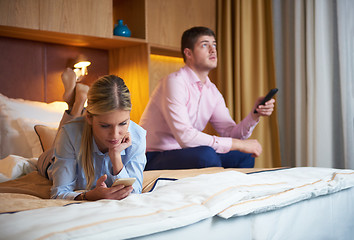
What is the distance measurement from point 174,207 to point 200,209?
0.20 feet

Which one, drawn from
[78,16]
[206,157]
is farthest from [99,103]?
[78,16]

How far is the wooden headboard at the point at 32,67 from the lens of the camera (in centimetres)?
285

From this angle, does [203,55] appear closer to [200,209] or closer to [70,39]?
[70,39]

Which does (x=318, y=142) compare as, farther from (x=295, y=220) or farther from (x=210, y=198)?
(x=210, y=198)

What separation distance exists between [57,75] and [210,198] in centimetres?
232

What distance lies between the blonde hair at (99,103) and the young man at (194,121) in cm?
83

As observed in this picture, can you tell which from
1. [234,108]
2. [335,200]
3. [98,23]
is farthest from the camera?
[234,108]

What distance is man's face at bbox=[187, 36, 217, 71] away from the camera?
2678mm

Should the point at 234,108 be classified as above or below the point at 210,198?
above

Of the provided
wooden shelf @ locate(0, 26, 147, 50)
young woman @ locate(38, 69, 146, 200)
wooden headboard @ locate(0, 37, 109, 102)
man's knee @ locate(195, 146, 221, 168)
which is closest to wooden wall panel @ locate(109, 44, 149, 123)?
wooden shelf @ locate(0, 26, 147, 50)

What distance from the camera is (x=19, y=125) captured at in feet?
8.14

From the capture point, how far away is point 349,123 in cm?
296

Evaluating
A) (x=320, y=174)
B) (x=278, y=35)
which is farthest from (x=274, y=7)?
(x=320, y=174)

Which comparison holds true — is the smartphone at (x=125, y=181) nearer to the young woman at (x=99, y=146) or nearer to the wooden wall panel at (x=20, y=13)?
the young woman at (x=99, y=146)
